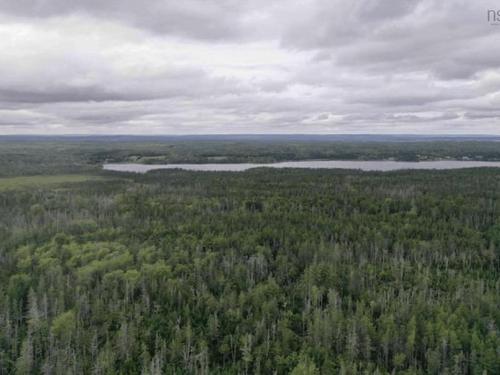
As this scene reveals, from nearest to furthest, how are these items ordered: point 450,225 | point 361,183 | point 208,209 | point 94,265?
point 94,265 < point 450,225 < point 208,209 < point 361,183

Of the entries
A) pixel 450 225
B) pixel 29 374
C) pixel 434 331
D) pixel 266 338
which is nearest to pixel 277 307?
pixel 266 338

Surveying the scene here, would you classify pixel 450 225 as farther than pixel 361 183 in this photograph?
No

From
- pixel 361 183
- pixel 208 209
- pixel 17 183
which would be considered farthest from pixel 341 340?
pixel 17 183

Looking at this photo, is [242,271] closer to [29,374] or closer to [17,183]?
[29,374]

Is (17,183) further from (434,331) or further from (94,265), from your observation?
(434,331)

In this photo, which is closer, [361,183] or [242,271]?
[242,271]

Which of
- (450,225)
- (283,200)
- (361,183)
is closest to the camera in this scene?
(450,225)
